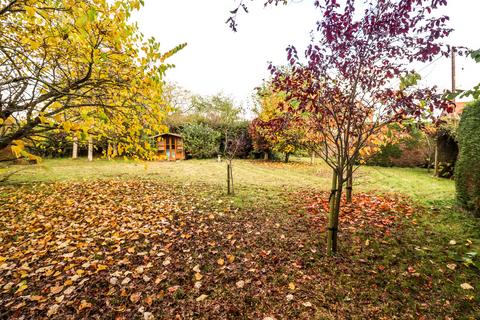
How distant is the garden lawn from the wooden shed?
46.7 feet

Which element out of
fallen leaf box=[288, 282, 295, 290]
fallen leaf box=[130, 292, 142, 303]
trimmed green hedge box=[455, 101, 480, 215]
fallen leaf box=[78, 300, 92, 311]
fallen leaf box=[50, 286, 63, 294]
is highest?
trimmed green hedge box=[455, 101, 480, 215]

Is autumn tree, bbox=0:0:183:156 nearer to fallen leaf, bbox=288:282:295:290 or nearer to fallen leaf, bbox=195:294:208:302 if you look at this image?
fallen leaf, bbox=195:294:208:302

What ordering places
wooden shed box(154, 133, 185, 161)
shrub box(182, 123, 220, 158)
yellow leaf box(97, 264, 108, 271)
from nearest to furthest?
yellow leaf box(97, 264, 108, 271) < wooden shed box(154, 133, 185, 161) < shrub box(182, 123, 220, 158)

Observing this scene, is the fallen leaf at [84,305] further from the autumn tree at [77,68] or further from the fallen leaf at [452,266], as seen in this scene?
the fallen leaf at [452,266]

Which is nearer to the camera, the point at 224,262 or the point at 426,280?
the point at 426,280

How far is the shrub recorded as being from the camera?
20.6 meters

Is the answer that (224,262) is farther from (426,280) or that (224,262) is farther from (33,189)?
(33,189)

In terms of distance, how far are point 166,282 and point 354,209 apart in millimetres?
4609

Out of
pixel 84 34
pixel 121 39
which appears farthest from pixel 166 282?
pixel 121 39

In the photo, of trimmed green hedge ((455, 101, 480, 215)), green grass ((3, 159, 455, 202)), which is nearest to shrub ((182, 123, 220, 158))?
green grass ((3, 159, 455, 202))

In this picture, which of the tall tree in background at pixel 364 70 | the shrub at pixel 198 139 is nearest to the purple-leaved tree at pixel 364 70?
the tall tree in background at pixel 364 70

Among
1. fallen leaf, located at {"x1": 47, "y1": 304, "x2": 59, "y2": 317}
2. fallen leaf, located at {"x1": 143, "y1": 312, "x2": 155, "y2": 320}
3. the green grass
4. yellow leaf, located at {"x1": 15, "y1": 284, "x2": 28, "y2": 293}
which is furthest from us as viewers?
the green grass

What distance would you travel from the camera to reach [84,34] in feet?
7.13

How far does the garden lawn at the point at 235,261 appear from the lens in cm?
265
